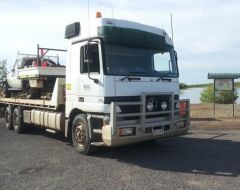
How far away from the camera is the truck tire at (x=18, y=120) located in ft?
46.5

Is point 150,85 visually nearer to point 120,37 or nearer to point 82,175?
point 120,37

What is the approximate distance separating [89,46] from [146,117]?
2.07 metres

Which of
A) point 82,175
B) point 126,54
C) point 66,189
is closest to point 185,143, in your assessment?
point 126,54

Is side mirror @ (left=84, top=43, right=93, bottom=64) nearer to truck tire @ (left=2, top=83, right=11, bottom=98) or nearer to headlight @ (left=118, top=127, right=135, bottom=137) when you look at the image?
headlight @ (left=118, top=127, right=135, bottom=137)

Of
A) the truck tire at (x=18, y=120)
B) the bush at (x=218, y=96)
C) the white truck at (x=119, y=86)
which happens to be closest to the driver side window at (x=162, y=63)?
the white truck at (x=119, y=86)

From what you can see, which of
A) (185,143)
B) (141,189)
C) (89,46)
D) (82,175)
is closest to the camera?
(141,189)

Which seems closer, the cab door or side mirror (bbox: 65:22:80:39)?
the cab door

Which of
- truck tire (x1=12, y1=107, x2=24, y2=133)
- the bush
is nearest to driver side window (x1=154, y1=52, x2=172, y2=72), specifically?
truck tire (x1=12, y1=107, x2=24, y2=133)

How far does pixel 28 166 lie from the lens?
351 inches

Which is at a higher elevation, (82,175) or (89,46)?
(89,46)

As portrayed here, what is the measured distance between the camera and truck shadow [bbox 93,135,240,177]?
8383 millimetres

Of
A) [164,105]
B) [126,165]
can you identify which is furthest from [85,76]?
[126,165]

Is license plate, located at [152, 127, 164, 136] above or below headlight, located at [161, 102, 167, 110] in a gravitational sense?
below

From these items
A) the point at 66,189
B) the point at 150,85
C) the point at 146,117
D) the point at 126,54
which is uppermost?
the point at 126,54
